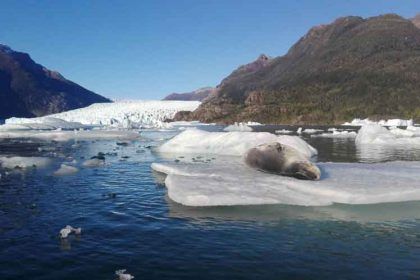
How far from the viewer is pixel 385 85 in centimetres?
18962

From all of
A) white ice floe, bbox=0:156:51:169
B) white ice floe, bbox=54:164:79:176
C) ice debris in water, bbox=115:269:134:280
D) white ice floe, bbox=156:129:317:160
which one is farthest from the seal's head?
white ice floe, bbox=0:156:51:169

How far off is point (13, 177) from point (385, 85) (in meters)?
187

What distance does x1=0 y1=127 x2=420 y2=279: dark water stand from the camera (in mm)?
11352

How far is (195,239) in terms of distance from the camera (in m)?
13.8

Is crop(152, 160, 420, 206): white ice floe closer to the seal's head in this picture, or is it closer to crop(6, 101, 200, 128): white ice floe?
the seal's head

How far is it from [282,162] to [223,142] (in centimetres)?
1712

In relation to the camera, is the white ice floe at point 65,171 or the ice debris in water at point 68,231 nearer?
the ice debris in water at point 68,231

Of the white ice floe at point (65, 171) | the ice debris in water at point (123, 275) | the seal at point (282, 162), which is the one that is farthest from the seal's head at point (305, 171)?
the white ice floe at point (65, 171)

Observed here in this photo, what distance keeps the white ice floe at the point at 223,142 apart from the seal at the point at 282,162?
840 centimetres

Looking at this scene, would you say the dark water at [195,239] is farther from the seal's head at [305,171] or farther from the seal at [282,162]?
the seal at [282,162]

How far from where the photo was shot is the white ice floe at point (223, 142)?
3509 centimetres

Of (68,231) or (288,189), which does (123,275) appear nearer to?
(68,231)

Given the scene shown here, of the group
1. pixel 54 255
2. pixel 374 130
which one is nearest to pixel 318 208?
pixel 54 255

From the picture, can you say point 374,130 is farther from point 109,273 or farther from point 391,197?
point 109,273
